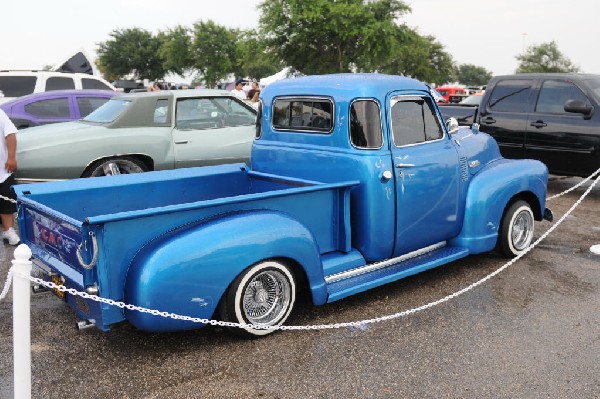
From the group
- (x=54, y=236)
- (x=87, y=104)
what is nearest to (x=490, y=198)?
(x=54, y=236)

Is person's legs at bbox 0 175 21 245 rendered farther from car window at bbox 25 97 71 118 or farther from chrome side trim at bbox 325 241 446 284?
chrome side trim at bbox 325 241 446 284

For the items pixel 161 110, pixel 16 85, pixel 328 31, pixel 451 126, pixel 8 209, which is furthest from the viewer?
pixel 328 31

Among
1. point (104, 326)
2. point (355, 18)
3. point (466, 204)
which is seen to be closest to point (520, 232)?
point (466, 204)

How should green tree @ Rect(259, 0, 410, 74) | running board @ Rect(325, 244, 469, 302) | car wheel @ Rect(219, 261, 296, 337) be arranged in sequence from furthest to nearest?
green tree @ Rect(259, 0, 410, 74) < running board @ Rect(325, 244, 469, 302) < car wheel @ Rect(219, 261, 296, 337)

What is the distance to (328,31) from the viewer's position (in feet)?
105

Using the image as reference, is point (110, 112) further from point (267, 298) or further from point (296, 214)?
point (267, 298)

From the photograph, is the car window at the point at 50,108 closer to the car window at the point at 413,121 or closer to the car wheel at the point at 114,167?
the car wheel at the point at 114,167

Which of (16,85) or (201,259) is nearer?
(201,259)

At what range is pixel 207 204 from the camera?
147 inches

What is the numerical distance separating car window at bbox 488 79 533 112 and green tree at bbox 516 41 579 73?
55907 millimetres

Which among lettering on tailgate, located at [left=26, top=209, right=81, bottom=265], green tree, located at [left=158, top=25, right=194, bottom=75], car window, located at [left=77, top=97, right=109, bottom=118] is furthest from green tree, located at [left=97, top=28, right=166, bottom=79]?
lettering on tailgate, located at [left=26, top=209, right=81, bottom=265]

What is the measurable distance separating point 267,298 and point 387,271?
1.14 m

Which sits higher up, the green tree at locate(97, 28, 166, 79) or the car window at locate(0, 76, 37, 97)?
the green tree at locate(97, 28, 166, 79)

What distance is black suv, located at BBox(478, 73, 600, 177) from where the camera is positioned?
8.63 meters
